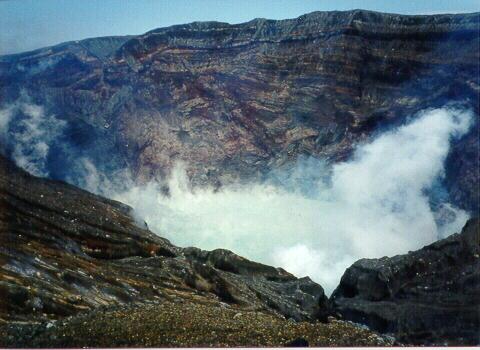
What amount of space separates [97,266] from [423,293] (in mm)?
5187

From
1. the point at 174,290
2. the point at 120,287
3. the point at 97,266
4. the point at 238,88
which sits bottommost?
the point at 120,287

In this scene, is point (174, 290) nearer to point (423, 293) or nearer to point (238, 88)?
point (238, 88)

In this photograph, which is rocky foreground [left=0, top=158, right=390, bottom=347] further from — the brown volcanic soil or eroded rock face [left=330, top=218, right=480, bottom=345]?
eroded rock face [left=330, top=218, right=480, bottom=345]

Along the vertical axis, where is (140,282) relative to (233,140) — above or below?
below

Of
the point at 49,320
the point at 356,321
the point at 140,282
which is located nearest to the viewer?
the point at 49,320

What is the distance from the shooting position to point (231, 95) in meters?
12.9

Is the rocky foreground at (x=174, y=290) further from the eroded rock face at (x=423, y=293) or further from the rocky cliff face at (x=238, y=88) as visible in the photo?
the rocky cliff face at (x=238, y=88)

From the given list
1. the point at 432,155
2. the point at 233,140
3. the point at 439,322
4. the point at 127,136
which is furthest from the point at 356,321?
the point at 127,136

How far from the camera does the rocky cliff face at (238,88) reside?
40.0ft

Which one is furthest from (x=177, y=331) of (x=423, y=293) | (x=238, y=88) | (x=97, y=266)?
(x=238, y=88)

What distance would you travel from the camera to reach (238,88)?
12875 millimetres

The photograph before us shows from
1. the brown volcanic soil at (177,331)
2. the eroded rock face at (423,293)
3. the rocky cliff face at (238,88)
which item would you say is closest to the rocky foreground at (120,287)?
the brown volcanic soil at (177,331)

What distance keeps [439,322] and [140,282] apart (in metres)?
4.72

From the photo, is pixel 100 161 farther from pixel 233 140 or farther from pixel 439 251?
pixel 439 251
